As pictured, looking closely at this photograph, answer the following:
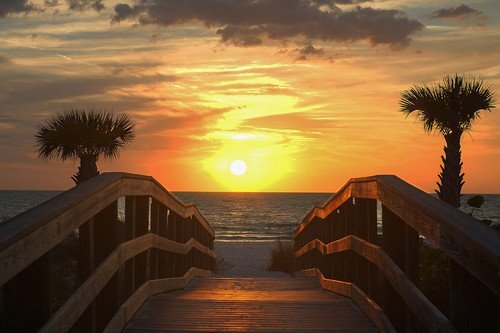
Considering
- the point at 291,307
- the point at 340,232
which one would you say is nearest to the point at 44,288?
the point at 291,307

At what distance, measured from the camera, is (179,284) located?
8.18m

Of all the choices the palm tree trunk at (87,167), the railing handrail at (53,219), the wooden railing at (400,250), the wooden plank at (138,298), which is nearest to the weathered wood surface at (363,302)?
the wooden railing at (400,250)

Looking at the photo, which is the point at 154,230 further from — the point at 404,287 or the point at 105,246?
the point at 404,287

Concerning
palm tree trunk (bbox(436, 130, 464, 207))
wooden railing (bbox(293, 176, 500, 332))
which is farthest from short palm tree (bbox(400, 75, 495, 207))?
wooden railing (bbox(293, 176, 500, 332))

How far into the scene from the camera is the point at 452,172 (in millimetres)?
18484

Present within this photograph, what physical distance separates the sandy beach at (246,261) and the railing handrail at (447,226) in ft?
46.3

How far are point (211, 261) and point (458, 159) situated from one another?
7316 mm

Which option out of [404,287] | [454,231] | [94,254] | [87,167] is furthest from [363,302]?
[87,167]

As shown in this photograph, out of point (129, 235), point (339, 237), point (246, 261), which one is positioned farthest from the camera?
point (246, 261)

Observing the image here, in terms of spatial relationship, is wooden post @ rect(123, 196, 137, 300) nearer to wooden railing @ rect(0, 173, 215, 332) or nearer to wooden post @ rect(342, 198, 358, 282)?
wooden railing @ rect(0, 173, 215, 332)

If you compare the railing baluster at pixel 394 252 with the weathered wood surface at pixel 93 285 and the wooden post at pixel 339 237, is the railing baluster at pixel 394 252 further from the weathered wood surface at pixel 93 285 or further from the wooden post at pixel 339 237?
the wooden post at pixel 339 237

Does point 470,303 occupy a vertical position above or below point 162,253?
above

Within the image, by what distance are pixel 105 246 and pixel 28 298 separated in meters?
1.45

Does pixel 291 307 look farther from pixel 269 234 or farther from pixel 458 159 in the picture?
pixel 269 234
